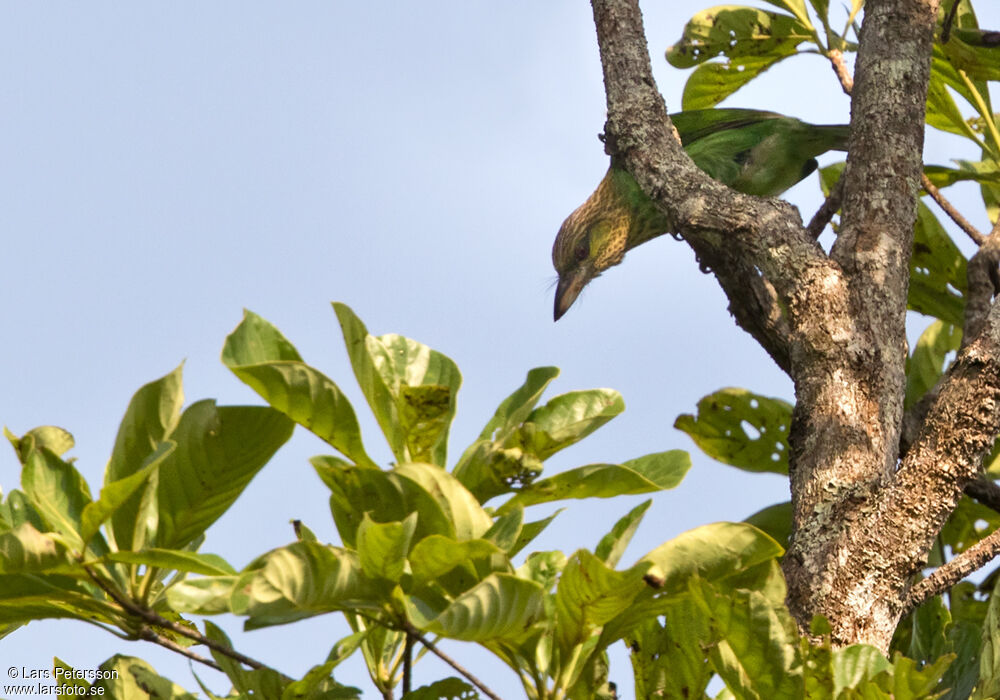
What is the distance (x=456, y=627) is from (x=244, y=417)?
348 mm

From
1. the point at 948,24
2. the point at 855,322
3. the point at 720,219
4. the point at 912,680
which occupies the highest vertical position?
Result: the point at 948,24

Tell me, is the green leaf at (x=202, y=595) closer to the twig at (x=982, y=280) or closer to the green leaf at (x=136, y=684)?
the green leaf at (x=136, y=684)

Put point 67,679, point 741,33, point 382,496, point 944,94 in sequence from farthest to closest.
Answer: point 741,33
point 944,94
point 67,679
point 382,496

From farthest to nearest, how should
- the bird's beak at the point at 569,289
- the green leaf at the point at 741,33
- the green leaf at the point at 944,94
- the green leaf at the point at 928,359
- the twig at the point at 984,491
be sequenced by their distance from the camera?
the bird's beak at the point at 569,289
the green leaf at the point at 741,33
the green leaf at the point at 928,359
the green leaf at the point at 944,94
the twig at the point at 984,491

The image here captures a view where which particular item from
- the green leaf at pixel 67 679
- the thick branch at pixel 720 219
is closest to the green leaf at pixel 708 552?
the thick branch at pixel 720 219

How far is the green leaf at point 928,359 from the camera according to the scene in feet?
9.00

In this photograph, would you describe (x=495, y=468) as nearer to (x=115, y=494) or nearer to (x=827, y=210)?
(x=115, y=494)

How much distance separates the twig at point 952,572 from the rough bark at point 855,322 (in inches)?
1.5

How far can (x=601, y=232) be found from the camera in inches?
201

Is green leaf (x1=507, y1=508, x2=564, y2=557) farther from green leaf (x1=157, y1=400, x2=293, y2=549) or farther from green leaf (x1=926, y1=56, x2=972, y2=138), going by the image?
green leaf (x1=926, y1=56, x2=972, y2=138)

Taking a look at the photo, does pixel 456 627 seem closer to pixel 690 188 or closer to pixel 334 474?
pixel 334 474

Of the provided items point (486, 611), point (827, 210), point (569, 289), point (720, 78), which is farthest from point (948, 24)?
point (569, 289)

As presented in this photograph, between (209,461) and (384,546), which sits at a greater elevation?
(209,461)

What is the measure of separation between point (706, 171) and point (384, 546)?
158 inches
